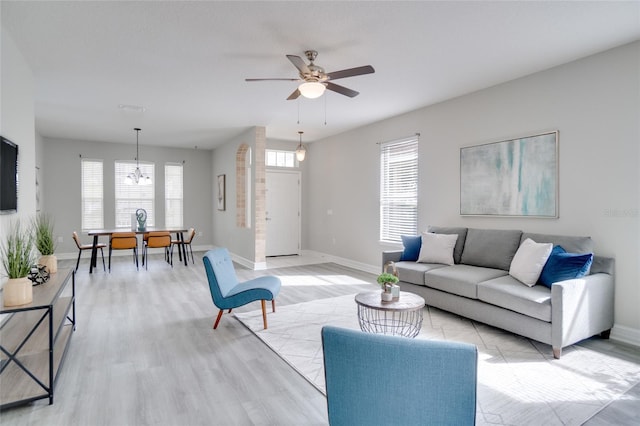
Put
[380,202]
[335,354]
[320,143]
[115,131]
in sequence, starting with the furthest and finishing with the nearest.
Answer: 1. [320,143]
2. [115,131]
3. [380,202]
4. [335,354]

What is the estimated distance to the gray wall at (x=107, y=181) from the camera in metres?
7.97

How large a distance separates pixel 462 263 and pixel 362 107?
8.79 ft

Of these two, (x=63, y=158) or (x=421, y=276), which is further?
(x=63, y=158)

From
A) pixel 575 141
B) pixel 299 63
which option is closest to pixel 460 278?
pixel 575 141

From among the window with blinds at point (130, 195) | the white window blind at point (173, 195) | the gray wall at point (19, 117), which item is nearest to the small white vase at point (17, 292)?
the gray wall at point (19, 117)

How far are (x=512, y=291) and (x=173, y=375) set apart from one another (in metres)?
2.92

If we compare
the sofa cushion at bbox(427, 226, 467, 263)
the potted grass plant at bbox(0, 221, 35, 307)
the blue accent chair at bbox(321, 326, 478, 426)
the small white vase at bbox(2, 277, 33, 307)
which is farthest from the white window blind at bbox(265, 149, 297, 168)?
the blue accent chair at bbox(321, 326, 478, 426)

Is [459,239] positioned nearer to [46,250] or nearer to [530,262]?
[530,262]

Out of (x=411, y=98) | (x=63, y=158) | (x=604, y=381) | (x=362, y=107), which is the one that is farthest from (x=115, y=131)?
(x=604, y=381)

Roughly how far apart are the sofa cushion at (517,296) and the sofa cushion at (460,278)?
0.10 metres

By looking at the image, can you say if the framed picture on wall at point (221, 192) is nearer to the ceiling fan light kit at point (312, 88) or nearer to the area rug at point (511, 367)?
the area rug at point (511, 367)

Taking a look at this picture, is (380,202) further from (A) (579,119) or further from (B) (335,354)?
(B) (335,354)

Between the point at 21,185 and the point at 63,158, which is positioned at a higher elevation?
the point at 63,158

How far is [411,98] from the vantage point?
191 inches
